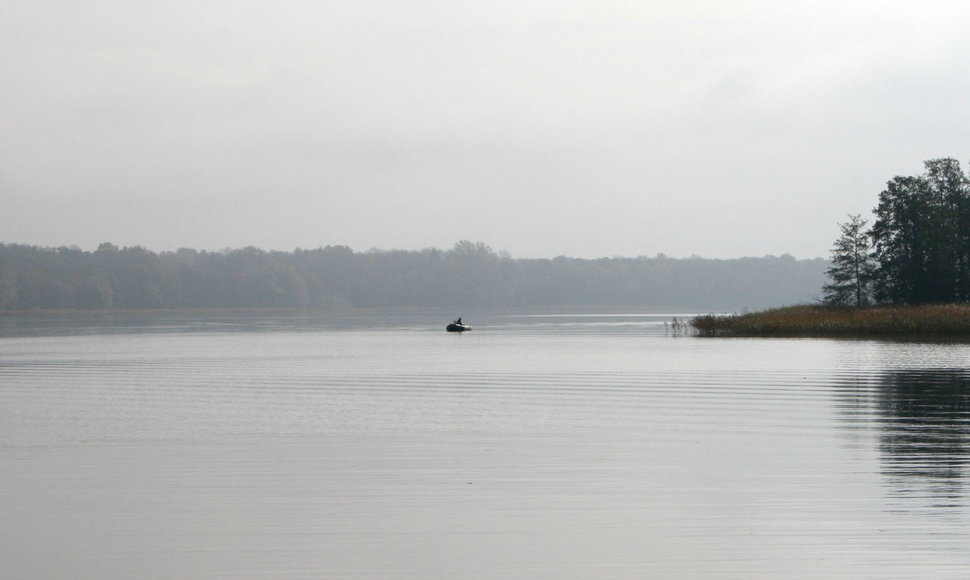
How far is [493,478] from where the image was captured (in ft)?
47.1

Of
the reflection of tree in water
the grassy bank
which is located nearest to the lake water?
the reflection of tree in water

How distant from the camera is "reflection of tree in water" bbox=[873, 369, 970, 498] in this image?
46.3 ft

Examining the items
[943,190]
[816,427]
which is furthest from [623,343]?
[816,427]

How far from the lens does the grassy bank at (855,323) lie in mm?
59875

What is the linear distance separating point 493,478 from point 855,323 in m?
51.6

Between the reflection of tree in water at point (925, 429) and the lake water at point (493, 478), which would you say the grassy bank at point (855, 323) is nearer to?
the lake water at point (493, 478)

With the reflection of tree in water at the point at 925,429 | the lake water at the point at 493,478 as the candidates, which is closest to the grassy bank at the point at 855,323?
the lake water at the point at 493,478

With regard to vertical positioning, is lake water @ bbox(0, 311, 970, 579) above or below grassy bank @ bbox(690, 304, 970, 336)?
below

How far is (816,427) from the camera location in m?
19.5

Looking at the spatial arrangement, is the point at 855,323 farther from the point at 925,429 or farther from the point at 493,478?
the point at 493,478

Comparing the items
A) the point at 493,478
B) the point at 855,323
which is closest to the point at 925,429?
the point at 493,478

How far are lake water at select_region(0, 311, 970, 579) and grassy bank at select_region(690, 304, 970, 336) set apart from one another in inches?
1210

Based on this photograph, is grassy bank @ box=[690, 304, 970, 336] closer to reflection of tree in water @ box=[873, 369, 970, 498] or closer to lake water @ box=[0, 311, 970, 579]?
lake water @ box=[0, 311, 970, 579]

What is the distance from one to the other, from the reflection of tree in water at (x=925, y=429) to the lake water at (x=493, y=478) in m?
0.08
